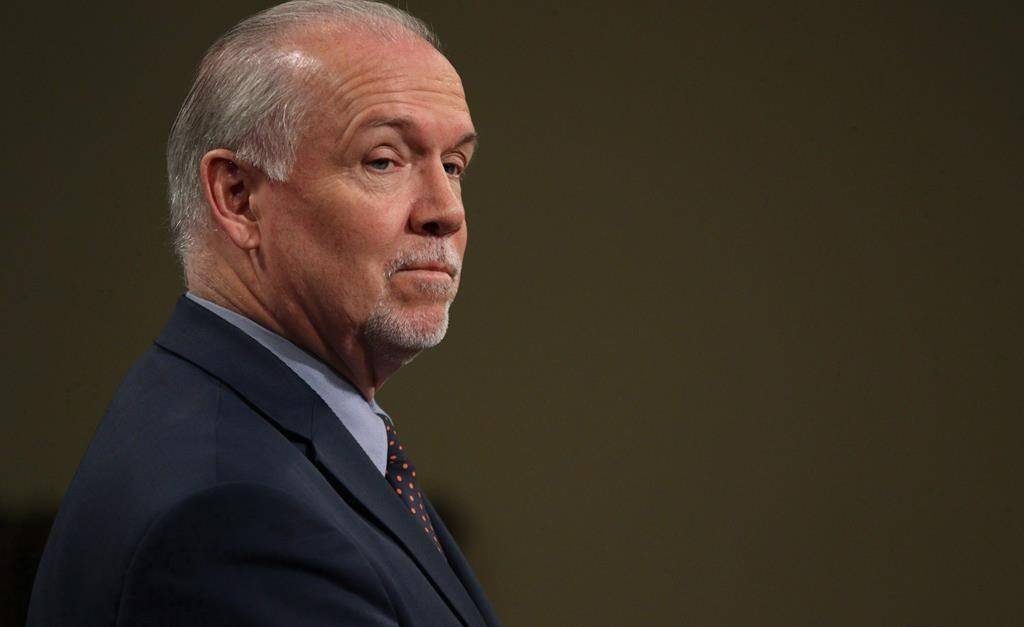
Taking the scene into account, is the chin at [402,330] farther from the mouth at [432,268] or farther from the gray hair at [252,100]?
the gray hair at [252,100]

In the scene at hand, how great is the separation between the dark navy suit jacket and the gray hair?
133 mm

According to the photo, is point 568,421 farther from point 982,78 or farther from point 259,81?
point 259,81

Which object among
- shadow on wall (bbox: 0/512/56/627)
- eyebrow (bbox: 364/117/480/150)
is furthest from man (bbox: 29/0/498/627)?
shadow on wall (bbox: 0/512/56/627)

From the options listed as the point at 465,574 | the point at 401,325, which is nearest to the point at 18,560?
the point at 465,574

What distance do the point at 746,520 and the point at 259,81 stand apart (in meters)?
1.76

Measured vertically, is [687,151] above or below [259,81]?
below

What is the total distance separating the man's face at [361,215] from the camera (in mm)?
1127

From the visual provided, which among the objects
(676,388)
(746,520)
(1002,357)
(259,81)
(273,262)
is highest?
(259,81)

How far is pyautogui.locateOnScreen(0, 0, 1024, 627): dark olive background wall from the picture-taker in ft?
8.60

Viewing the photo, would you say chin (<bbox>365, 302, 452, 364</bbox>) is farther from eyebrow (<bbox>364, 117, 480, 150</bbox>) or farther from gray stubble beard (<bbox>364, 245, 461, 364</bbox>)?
eyebrow (<bbox>364, 117, 480, 150</bbox>)

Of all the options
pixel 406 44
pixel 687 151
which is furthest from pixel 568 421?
pixel 406 44

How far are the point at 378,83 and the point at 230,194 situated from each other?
0.52 feet

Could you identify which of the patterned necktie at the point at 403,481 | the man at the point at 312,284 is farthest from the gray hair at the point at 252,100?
the patterned necktie at the point at 403,481

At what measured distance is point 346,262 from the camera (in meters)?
1.13
